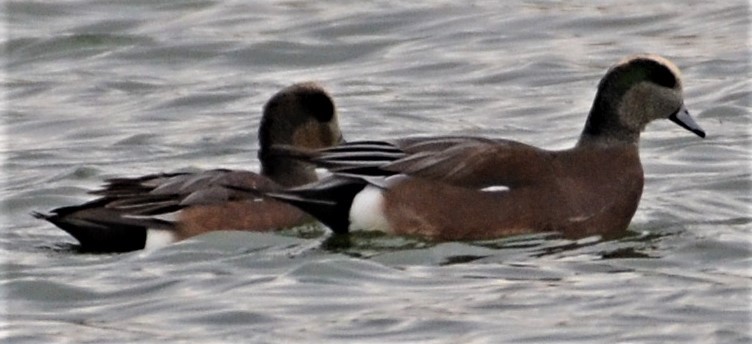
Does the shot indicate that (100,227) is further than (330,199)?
No

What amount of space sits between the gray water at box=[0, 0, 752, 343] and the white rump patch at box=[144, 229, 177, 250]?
10cm

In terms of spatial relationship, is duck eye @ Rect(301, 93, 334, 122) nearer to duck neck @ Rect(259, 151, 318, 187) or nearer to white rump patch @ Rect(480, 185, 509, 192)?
duck neck @ Rect(259, 151, 318, 187)

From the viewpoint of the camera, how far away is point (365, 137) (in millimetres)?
13008

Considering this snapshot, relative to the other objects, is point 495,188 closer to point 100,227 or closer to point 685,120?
point 685,120

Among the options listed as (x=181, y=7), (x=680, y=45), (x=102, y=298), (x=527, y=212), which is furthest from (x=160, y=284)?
(x=181, y=7)

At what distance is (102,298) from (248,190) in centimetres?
98

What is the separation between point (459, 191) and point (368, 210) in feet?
1.36

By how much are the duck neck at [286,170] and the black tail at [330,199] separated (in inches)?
21.1

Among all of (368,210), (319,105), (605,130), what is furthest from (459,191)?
(319,105)

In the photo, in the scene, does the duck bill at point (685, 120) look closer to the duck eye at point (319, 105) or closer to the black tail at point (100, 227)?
the duck eye at point (319, 105)

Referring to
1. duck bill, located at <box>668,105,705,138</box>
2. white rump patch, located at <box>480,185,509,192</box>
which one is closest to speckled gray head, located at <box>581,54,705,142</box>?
duck bill, located at <box>668,105,705,138</box>

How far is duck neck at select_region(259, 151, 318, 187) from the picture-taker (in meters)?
10.4

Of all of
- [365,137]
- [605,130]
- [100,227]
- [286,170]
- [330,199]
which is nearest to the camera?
[100,227]

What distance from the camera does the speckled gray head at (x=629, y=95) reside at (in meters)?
10.3
